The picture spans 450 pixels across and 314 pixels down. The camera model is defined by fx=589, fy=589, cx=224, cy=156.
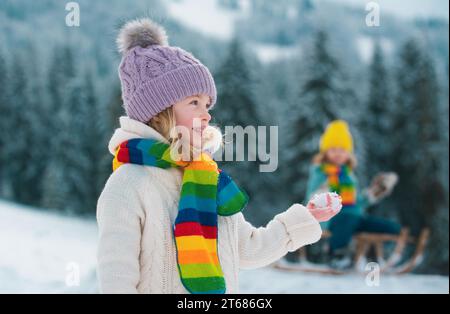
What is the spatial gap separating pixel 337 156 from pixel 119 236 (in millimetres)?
6106

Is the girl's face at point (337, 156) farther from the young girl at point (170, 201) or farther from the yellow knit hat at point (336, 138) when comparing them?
the young girl at point (170, 201)

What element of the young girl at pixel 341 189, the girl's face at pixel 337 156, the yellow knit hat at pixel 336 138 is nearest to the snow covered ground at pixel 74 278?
the young girl at pixel 341 189

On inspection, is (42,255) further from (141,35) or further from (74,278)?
(141,35)

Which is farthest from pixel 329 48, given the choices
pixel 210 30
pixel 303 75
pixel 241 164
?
pixel 210 30

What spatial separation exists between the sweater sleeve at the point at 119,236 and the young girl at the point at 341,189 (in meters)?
5.73

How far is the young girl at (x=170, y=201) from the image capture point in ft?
6.17

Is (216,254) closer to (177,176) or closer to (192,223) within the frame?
(192,223)

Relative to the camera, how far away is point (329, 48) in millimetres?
22938

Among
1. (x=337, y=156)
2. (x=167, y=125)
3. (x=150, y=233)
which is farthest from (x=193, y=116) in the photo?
(x=337, y=156)

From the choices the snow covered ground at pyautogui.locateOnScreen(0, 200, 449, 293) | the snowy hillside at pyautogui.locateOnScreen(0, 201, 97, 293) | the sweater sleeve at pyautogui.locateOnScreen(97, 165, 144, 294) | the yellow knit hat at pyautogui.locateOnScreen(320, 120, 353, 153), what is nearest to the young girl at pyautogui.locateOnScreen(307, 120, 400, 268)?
the yellow knit hat at pyautogui.locateOnScreen(320, 120, 353, 153)

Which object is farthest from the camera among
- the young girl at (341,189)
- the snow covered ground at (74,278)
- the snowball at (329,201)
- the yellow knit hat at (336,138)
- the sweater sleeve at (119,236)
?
the yellow knit hat at (336,138)

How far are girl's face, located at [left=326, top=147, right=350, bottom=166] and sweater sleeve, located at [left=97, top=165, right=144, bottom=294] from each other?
19.6ft

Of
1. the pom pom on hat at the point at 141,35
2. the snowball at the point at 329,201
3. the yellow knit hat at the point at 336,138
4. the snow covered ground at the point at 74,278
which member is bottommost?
the snow covered ground at the point at 74,278
